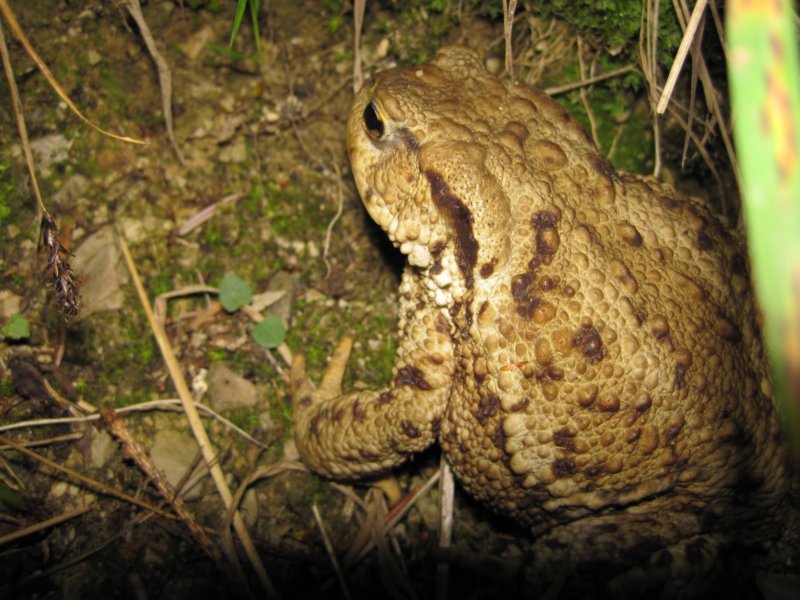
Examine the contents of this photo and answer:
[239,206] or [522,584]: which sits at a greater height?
[239,206]

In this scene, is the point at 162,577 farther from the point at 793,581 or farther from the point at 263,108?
the point at 793,581

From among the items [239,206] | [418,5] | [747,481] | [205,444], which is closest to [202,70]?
[239,206]

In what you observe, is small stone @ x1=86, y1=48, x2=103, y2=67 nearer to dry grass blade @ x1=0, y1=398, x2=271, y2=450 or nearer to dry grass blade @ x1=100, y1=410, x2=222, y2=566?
dry grass blade @ x1=0, y1=398, x2=271, y2=450

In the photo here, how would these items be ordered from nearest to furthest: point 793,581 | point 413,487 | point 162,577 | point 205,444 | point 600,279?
1. point 600,279
2. point 793,581
3. point 162,577
4. point 205,444
5. point 413,487

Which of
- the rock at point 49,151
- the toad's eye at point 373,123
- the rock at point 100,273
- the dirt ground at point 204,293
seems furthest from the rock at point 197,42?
the toad's eye at point 373,123

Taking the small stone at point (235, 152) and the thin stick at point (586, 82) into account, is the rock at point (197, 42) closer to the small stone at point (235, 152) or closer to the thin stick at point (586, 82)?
the small stone at point (235, 152)

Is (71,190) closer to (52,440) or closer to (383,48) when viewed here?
(52,440)

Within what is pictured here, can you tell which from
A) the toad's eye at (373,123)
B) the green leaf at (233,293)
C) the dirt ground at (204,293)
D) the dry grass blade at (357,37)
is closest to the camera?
the toad's eye at (373,123)

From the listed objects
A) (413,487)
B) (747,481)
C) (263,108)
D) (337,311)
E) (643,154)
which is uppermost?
(643,154)

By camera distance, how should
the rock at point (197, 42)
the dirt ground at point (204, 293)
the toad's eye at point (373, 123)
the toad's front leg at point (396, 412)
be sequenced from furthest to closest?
the rock at point (197, 42) < the dirt ground at point (204, 293) < the toad's front leg at point (396, 412) < the toad's eye at point (373, 123)
